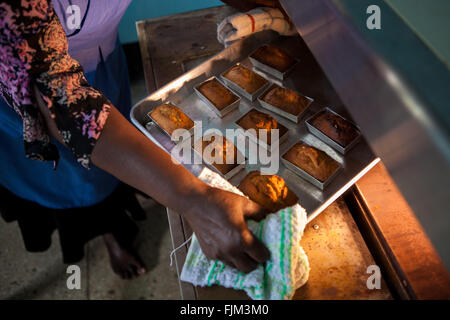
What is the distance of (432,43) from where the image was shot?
61cm

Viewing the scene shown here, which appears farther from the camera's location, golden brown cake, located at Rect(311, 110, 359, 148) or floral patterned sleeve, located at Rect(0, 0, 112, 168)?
golden brown cake, located at Rect(311, 110, 359, 148)

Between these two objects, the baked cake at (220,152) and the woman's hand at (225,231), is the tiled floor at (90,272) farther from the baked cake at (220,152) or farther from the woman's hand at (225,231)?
the woman's hand at (225,231)

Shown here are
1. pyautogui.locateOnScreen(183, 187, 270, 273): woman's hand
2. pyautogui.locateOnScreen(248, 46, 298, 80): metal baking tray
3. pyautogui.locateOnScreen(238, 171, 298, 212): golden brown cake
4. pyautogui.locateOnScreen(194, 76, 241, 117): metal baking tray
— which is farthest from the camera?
pyautogui.locateOnScreen(248, 46, 298, 80): metal baking tray

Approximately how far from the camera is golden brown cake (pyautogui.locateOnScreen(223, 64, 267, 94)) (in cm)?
154

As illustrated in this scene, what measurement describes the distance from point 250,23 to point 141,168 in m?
1.02

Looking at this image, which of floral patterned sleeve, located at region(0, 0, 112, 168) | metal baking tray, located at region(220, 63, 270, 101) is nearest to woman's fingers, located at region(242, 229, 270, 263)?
floral patterned sleeve, located at region(0, 0, 112, 168)

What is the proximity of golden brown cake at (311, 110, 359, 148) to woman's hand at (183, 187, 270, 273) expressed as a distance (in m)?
0.58

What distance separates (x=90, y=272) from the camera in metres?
2.29

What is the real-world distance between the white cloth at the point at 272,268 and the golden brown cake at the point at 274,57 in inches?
34.3

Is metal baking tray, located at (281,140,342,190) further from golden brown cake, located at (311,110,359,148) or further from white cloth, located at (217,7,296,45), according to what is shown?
white cloth, located at (217,7,296,45)

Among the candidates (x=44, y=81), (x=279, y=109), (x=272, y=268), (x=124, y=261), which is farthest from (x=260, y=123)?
(x=124, y=261)

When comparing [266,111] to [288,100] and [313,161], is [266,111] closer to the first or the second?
[288,100]

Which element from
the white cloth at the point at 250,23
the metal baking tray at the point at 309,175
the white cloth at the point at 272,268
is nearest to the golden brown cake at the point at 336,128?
the metal baking tray at the point at 309,175

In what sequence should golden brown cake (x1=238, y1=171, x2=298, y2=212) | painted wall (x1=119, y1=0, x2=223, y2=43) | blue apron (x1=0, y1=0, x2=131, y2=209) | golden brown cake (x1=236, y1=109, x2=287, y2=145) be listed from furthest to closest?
painted wall (x1=119, y1=0, x2=223, y2=43) → golden brown cake (x1=236, y1=109, x2=287, y2=145) → blue apron (x1=0, y1=0, x2=131, y2=209) → golden brown cake (x1=238, y1=171, x2=298, y2=212)
